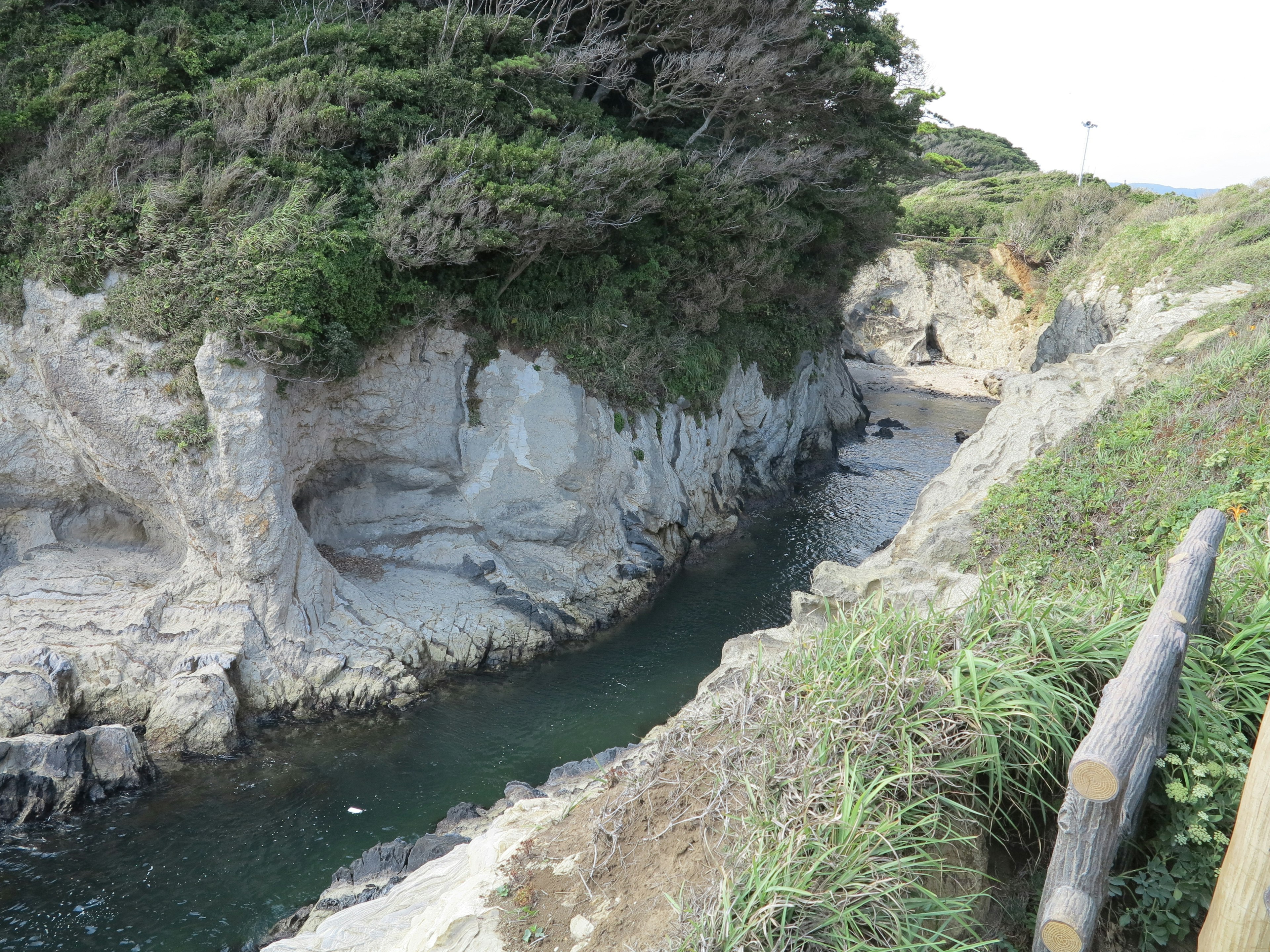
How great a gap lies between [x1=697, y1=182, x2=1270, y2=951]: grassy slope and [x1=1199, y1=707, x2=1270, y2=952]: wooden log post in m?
0.43

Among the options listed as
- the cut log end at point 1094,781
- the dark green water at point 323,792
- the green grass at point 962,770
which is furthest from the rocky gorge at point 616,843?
the dark green water at point 323,792

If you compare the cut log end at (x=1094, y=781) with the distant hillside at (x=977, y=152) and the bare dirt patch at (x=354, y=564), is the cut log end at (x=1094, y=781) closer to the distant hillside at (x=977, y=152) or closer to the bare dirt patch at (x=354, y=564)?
the bare dirt patch at (x=354, y=564)

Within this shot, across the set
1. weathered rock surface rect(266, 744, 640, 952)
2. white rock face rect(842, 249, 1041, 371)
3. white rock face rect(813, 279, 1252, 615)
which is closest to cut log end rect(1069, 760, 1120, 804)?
white rock face rect(813, 279, 1252, 615)

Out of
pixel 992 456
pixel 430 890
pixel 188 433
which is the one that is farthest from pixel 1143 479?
pixel 188 433

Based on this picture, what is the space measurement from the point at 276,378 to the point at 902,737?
1219cm

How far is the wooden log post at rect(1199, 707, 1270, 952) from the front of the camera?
402 centimetres

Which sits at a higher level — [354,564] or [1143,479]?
[1143,479]

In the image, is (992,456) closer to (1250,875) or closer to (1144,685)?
(1144,685)

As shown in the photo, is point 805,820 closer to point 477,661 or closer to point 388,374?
point 477,661

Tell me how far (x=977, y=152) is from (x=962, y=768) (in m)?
82.9

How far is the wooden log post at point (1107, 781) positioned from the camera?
13.7 ft

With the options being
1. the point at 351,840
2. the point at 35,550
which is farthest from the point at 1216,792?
the point at 35,550

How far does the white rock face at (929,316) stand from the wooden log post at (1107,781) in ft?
144

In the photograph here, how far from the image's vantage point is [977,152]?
75.4m
